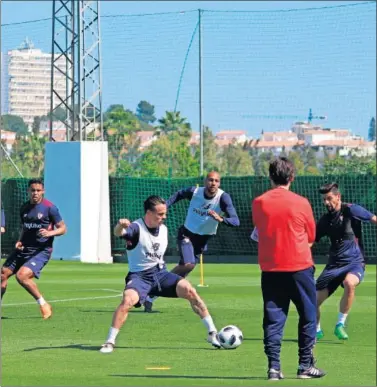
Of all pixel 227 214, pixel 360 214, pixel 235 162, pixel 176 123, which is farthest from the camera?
pixel 235 162

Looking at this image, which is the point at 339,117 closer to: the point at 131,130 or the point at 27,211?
the point at 131,130

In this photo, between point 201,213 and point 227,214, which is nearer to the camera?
point 227,214

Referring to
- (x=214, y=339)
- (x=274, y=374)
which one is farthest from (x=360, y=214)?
(x=274, y=374)

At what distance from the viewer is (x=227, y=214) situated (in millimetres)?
18125

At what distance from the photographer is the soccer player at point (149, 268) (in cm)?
1331

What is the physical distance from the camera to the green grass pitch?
11336 mm

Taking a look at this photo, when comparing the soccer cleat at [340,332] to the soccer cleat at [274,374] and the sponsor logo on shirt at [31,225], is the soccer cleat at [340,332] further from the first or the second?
the sponsor logo on shirt at [31,225]

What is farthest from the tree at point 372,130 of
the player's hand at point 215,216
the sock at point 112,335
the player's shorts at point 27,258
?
the sock at point 112,335

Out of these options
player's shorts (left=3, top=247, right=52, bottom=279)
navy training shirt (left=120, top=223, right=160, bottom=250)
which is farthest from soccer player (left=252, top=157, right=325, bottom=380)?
player's shorts (left=3, top=247, right=52, bottom=279)

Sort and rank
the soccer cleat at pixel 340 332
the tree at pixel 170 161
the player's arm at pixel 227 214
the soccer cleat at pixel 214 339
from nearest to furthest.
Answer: the soccer cleat at pixel 214 339, the soccer cleat at pixel 340 332, the player's arm at pixel 227 214, the tree at pixel 170 161

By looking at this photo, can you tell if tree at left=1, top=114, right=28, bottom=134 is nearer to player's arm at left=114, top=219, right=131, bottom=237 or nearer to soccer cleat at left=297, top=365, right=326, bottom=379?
player's arm at left=114, top=219, right=131, bottom=237

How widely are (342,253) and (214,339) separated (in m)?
2.25

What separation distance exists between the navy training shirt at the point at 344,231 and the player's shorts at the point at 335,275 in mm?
63

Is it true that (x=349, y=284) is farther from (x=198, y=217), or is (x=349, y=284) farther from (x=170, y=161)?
(x=170, y=161)
